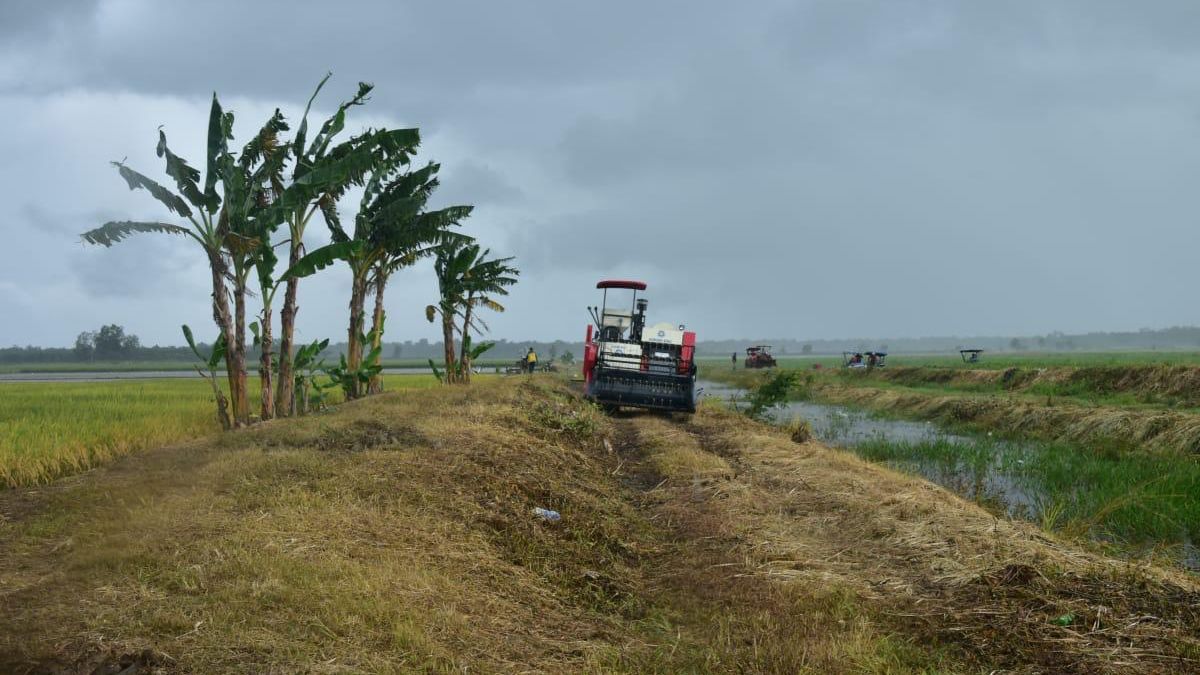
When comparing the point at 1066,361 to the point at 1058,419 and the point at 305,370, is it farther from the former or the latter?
the point at 305,370

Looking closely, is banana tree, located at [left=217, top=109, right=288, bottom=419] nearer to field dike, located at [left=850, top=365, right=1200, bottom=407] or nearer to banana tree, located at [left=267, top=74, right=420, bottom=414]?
banana tree, located at [left=267, top=74, right=420, bottom=414]

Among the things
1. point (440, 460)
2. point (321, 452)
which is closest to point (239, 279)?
point (321, 452)

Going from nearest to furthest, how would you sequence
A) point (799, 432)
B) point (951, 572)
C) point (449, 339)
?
1. point (951, 572)
2. point (799, 432)
3. point (449, 339)

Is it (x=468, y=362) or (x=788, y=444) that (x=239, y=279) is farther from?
(x=468, y=362)

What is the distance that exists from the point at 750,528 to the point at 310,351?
11.1 metres

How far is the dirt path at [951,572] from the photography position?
3.74 m

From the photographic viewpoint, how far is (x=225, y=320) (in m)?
11.6

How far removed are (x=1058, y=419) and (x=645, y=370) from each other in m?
8.68

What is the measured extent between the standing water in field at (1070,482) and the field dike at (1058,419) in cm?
57

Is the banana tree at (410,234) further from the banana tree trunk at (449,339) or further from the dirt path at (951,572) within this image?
the dirt path at (951,572)

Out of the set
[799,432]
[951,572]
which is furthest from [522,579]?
[799,432]

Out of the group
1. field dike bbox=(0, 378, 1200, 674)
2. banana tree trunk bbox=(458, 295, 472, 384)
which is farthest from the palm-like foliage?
field dike bbox=(0, 378, 1200, 674)

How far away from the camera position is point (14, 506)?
6.66 metres

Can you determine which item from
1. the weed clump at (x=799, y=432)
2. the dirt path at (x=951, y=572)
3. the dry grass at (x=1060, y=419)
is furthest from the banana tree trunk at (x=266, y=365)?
the dry grass at (x=1060, y=419)
